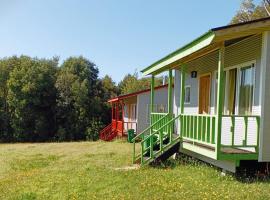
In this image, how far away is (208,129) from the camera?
9.87m

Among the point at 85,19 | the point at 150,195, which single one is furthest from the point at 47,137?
the point at 150,195

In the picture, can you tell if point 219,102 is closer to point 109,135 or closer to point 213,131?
point 213,131

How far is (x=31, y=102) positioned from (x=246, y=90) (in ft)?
108

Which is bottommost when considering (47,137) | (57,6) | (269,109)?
(47,137)

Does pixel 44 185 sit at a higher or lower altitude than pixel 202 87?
lower

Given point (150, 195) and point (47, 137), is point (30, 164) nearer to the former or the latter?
point (150, 195)

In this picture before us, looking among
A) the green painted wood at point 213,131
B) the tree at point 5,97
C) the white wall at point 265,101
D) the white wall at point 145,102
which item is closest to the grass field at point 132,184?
the white wall at point 265,101

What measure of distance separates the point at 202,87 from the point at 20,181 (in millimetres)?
7668

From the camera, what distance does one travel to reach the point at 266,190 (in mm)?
8133

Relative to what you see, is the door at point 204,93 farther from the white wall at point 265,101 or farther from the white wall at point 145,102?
the white wall at point 145,102

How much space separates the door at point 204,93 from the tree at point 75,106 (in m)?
25.5

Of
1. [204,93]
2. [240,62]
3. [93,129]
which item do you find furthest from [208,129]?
[93,129]

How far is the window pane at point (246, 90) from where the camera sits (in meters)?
10.2

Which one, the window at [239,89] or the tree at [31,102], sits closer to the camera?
the window at [239,89]
